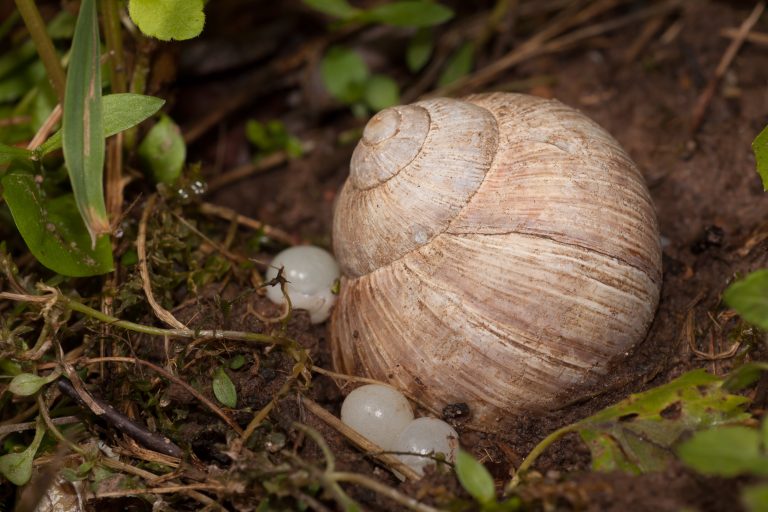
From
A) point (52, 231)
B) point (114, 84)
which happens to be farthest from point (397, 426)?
point (114, 84)

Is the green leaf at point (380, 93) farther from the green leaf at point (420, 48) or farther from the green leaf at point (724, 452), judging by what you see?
the green leaf at point (724, 452)

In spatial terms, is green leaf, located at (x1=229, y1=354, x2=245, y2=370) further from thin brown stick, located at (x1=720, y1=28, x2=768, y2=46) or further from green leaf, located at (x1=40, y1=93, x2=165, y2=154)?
thin brown stick, located at (x1=720, y1=28, x2=768, y2=46)

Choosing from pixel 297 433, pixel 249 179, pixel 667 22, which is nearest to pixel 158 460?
pixel 297 433

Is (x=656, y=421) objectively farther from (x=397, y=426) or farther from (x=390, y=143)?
(x=390, y=143)

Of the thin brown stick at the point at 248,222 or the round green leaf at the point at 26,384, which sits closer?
the round green leaf at the point at 26,384

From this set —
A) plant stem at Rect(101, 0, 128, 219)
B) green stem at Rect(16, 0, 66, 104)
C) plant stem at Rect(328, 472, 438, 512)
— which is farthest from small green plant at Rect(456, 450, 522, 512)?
green stem at Rect(16, 0, 66, 104)

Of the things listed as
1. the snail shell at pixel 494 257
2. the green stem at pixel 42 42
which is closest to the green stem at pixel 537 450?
the snail shell at pixel 494 257
